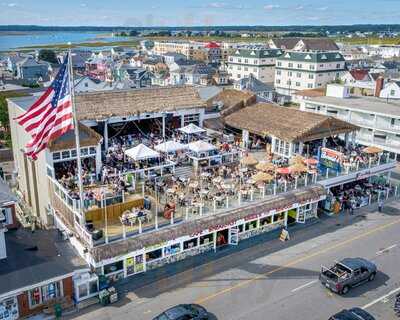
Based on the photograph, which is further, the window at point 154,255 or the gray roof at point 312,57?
the gray roof at point 312,57

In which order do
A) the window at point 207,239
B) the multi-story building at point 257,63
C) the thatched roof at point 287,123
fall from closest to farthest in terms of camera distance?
the window at point 207,239
the thatched roof at point 287,123
the multi-story building at point 257,63

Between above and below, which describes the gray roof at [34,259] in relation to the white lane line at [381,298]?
above

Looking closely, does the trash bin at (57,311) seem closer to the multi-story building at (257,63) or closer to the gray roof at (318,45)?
the multi-story building at (257,63)

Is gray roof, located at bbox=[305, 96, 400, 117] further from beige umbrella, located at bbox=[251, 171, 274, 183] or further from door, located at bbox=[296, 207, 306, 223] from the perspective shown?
beige umbrella, located at bbox=[251, 171, 274, 183]

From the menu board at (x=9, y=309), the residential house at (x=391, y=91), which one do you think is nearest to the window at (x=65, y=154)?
the menu board at (x=9, y=309)

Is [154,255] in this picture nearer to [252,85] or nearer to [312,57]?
[252,85]

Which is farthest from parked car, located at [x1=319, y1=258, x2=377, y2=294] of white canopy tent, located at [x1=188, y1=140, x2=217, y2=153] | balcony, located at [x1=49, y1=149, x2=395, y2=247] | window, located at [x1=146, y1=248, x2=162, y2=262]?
white canopy tent, located at [x1=188, y1=140, x2=217, y2=153]

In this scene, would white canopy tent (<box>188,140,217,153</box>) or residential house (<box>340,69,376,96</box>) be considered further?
residential house (<box>340,69,376,96</box>)
